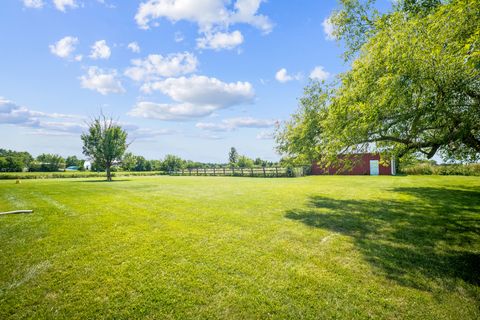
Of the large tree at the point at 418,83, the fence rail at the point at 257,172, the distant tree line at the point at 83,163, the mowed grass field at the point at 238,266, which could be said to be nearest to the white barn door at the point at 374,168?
the fence rail at the point at 257,172

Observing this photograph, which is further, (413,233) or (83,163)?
(83,163)

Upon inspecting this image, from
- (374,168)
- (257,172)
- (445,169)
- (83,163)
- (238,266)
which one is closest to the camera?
(238,266)

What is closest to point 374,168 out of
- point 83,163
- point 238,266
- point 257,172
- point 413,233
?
point 257,172

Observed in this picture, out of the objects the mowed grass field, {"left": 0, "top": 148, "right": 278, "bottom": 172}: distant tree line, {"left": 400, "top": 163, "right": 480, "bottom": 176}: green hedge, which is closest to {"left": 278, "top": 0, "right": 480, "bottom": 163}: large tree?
the mowed grass field

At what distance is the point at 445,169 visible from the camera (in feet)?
91.3

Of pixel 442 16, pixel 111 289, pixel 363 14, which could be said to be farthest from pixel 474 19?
pixel 111 289

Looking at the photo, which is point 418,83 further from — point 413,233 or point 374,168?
point 374,168

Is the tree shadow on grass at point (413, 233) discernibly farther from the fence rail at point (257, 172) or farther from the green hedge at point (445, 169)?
the green hedge at point (445, 169)

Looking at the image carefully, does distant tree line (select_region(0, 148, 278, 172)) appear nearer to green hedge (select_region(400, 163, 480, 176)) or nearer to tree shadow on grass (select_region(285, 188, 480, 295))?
green hedge (select_region(400, 163, 480, 176))

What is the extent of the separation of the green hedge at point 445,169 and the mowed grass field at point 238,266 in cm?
2584

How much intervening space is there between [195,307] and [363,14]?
1406cm

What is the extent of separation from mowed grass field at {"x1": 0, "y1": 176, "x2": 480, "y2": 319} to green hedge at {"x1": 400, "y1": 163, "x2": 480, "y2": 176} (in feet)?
84.8

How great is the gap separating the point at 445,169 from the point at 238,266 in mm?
35243

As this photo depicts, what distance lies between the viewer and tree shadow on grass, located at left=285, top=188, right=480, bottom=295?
12.5 feet
